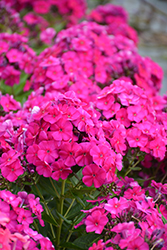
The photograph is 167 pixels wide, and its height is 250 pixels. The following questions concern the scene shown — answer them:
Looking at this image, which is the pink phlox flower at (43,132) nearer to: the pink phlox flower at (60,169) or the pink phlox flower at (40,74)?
the pink phlox flower at (60,169)

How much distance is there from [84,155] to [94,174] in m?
0.09

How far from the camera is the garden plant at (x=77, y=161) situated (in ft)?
3.78

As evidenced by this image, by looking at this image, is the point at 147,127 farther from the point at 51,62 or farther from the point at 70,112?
the point at 51,62

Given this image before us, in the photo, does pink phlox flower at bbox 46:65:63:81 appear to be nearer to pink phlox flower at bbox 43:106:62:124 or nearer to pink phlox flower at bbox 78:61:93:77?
pink phlox flower at bbox 78:61:93:77

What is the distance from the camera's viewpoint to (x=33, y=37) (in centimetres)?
407

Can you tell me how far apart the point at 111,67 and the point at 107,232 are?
1.70 meters

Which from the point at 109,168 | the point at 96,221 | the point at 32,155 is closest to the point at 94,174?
the point at 109,168

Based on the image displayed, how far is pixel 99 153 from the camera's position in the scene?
1222mm

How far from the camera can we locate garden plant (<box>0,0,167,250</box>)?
3.78ft

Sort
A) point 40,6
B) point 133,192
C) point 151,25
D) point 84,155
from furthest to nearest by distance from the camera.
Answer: point 151,25, point 40,6, point 133,192, point 84,155

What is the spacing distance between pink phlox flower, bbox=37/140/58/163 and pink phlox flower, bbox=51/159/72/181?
3 cm

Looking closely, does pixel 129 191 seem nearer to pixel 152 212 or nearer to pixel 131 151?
pixel 152 212

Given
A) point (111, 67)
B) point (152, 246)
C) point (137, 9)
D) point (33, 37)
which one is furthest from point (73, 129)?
point (137, 9)

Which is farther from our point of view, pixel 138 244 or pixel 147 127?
pixel 147 127
